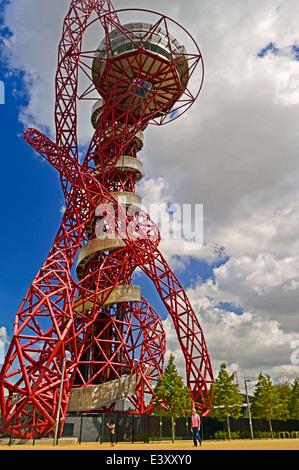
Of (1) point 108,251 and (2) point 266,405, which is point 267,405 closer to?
(2) point 266,405

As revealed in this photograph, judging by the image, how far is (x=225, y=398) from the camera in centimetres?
3158

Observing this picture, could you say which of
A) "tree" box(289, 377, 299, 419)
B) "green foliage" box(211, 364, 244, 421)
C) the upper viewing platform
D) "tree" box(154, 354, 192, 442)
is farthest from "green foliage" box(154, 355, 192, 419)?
the upper viewing platform

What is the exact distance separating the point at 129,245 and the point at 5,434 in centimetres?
1711

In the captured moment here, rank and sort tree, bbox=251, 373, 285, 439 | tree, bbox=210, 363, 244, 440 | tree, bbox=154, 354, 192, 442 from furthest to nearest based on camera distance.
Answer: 1. tree, bbox=251, 373, 285, 439
2. tree, bbox=210, 363, 244, 440
3. tree, bbox=154, 354, 192, 442

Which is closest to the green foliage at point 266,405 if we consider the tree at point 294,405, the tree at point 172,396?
the tree at point 294,405

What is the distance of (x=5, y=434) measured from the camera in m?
24.2

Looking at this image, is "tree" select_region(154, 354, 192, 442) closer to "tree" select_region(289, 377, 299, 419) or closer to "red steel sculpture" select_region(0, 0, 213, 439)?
"red steel sculpture" select_region(0, 0, 213, 439)

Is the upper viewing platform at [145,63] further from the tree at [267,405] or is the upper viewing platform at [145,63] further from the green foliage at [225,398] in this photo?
the tree at [267,405]

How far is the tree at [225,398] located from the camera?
3148cm

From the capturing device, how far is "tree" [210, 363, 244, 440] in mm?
31484

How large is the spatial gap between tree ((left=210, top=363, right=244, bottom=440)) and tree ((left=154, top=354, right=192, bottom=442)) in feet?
11.9

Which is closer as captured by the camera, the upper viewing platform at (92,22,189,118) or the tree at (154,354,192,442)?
the tree at (154,354,192,442)

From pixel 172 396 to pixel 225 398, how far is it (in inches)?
232
